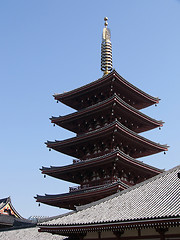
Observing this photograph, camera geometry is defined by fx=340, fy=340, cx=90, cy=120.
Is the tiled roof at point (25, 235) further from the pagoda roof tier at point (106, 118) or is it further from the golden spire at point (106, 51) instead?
the golden spire at point (106, 51)

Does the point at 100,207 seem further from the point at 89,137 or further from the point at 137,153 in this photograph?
the point at 137,153

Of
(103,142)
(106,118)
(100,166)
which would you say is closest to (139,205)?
(100,166)

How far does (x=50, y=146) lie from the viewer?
33219 mm

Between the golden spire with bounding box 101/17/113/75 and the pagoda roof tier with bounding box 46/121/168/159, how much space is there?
31.9 feet

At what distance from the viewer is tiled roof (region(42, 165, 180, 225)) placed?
16.2m

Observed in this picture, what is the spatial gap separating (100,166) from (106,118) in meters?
4.96

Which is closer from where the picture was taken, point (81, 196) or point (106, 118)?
point (81, 196)

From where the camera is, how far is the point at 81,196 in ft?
92.1

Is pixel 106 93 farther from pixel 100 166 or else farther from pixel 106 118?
pixel 100 166

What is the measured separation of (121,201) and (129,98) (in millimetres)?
16595

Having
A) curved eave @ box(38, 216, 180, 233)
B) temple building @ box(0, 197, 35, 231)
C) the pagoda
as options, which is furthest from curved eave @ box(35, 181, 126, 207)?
curved eave @ box(38, 216, 180, 233)

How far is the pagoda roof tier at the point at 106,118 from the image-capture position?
30.4 m

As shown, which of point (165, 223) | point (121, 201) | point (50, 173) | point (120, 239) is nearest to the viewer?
point (165, 223)

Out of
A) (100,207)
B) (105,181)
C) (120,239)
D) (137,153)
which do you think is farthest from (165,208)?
(137,153)
